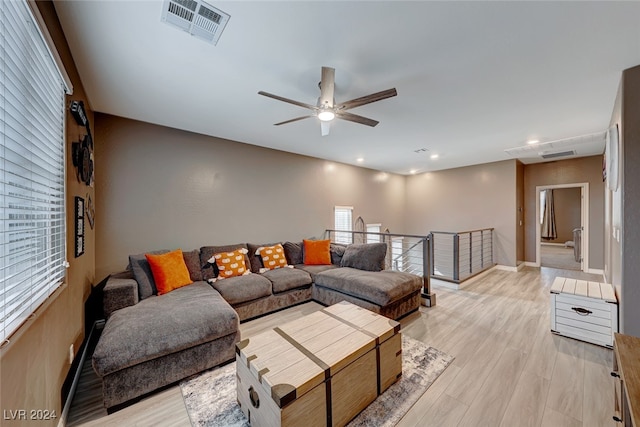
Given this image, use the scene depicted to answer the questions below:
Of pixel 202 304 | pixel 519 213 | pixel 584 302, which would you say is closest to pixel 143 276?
pixel 202 304

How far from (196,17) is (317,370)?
229 centimetres

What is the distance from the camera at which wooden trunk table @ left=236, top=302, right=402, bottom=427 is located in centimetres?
131

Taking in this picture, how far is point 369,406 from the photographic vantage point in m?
1.70

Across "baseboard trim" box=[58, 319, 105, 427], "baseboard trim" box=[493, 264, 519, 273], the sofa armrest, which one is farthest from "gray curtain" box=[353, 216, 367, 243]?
"baseboard trim" box=[58, 319, 105, 427]

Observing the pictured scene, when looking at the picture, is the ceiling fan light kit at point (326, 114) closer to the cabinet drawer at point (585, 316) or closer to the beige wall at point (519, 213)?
the cabinet drawer at point (585, 316)

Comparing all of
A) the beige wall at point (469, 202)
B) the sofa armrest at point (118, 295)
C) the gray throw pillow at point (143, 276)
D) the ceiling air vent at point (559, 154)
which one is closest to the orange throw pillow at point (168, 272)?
the gray throw pillow at point (143, 276)

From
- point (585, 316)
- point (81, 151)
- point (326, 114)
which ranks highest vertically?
point (326, 114)

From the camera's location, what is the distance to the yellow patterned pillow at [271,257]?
3.88m

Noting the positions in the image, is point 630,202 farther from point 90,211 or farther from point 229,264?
point 90,211

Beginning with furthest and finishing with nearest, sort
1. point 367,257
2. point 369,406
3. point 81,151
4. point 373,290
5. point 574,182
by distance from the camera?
point 574,182 → point 367,257 → point 373,290 → point 81,151 → point 369,406

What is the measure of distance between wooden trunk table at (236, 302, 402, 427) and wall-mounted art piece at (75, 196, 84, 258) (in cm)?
167

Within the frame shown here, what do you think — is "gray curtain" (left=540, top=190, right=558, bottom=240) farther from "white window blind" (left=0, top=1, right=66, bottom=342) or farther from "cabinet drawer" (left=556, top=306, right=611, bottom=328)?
"white window blind" (left=0, top=1, right=66, bottom=342)

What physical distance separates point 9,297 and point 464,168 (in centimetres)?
749

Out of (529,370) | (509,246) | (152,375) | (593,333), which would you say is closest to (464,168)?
(509,246)
